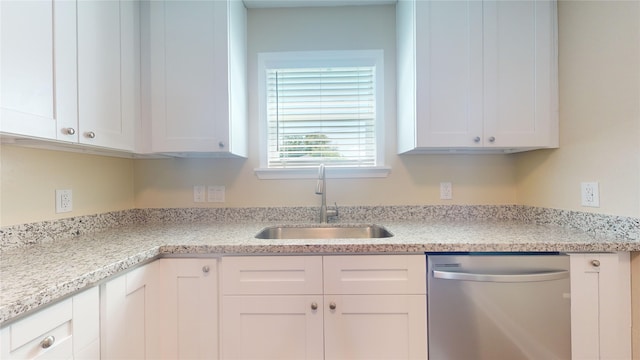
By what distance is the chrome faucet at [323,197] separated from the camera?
1770mm

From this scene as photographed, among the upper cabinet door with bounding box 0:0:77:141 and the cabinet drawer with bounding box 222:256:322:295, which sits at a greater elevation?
the upper cabinet door with bounding box 0:0:77:141

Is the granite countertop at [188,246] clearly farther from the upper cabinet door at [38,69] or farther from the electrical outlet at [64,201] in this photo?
the upper cabinet door at [38,69]

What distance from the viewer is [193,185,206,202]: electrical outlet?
193 cm

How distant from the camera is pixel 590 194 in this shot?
139 cm

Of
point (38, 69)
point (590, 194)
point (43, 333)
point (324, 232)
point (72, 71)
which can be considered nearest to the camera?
point (43, 333)

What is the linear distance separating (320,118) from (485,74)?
1.01 metres

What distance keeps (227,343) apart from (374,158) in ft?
4.49

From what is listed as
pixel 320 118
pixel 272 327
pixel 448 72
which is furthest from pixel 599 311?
pixel 320 118

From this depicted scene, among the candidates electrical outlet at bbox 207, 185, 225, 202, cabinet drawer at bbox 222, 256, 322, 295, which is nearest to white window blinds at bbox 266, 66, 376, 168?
electrical outlet at bbox 207, 185, 225, 202

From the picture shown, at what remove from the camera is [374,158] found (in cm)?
198

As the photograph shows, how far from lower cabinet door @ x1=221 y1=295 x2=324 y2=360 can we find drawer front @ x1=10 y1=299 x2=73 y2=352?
552mm

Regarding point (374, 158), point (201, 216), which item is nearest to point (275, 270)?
point (201, 216)

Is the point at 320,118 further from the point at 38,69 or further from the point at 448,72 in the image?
the point at 38,69

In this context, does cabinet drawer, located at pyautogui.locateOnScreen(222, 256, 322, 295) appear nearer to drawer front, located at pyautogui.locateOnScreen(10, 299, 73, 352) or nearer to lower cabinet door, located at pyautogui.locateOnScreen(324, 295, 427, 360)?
lower cabinet door, located at pyautogui.locateOnScreen(324, 295, 427, 360)
